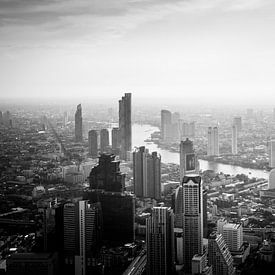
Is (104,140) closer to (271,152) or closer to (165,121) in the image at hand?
(165,121)

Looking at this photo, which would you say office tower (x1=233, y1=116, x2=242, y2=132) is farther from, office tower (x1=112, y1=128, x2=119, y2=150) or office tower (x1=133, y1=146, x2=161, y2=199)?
office tower (x1=112, y1=128, x2=119, y2=150)

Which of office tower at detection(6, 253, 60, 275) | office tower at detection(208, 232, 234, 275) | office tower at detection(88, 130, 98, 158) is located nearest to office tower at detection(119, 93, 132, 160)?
office tower at detection(88, 130, 98, 158)

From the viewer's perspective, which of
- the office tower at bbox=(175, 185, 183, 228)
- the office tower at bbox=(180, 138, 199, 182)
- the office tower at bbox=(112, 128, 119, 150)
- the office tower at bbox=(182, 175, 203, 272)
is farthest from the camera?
the office tower at bbox=(180, 138, 199, 182)

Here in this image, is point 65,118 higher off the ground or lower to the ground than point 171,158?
higher

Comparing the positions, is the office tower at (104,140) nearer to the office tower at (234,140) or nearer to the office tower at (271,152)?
the office tower at (234,140)

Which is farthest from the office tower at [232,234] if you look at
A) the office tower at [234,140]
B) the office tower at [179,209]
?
the office tower at [234,140]

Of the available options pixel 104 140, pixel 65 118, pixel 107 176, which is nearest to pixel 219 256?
pixel 107 176
